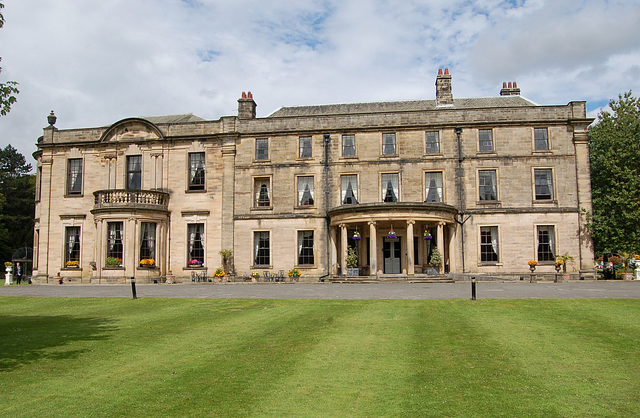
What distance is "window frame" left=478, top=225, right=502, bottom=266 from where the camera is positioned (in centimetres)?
3119

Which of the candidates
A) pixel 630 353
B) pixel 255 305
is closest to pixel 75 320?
pixel 255 305

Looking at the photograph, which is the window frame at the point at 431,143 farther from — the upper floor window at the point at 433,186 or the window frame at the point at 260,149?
the window frame at the point at 260,149

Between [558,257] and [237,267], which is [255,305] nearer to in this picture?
[237,267]

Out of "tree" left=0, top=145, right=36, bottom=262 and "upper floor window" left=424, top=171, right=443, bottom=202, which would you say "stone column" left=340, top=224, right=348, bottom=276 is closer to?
"upper floor window" left=424, top=171, right=443, bottom=202

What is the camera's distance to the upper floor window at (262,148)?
3422 centimetres

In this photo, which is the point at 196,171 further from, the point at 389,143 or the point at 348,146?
the point at 389,143

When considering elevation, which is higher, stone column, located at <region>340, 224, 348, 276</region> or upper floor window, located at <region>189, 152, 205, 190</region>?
upper floor window, located at <region>189, 152, 205, 190</region>

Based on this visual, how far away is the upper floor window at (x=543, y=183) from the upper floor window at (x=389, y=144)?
8.68 meters

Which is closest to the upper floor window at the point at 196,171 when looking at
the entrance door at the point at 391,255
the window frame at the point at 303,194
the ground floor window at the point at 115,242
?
the ground floor window at the point at 115,242

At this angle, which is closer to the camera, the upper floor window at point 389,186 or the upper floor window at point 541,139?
the upper floor window at point 541,139

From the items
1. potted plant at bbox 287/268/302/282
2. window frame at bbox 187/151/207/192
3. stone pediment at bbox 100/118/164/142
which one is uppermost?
stone pediment at bbox 100/118/164/142

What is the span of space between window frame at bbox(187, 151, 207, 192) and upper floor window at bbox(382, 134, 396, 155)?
1185cm

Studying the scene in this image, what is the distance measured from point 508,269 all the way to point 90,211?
26.9 metres

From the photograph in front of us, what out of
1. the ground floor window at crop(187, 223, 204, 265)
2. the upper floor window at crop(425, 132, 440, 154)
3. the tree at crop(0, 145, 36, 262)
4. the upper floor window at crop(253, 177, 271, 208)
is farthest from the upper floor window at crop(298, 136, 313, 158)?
the tree at crop(0, 145, 36, 262)
